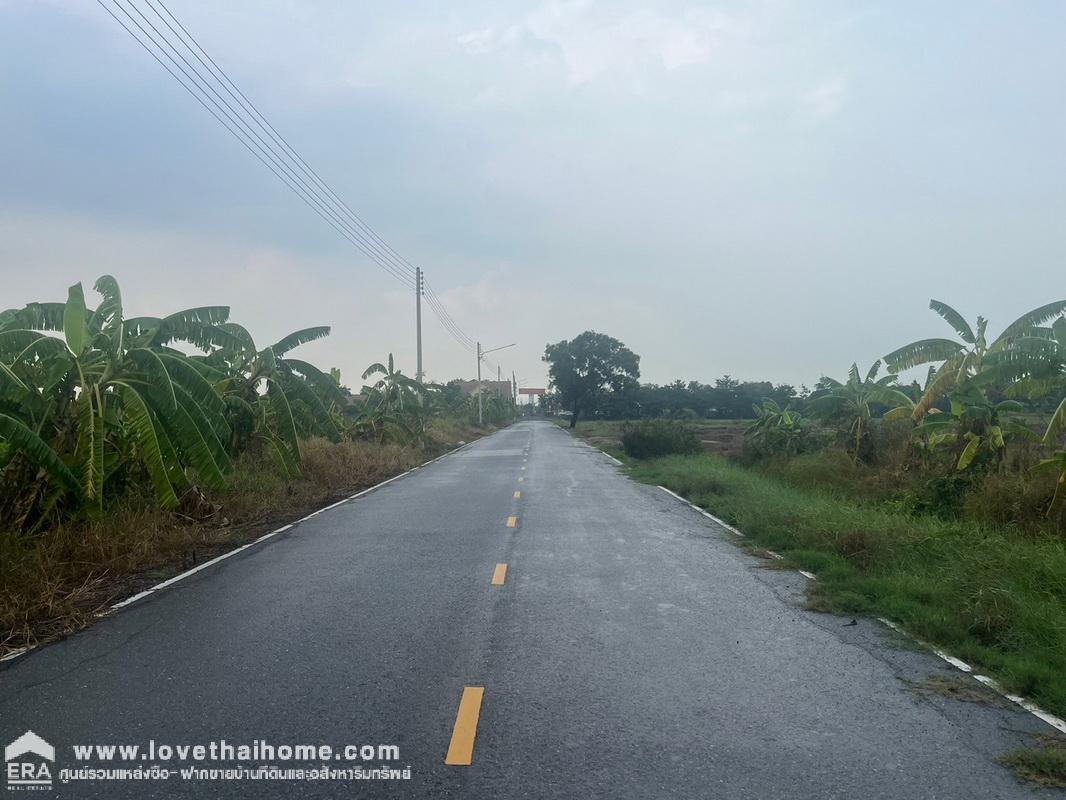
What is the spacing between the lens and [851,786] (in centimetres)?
430

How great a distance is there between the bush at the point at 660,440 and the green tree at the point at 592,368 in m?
56.0

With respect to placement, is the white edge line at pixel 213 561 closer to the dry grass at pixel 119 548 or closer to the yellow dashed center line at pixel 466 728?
the dry grass at pixel 119 548

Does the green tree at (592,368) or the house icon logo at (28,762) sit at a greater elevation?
the green tree at (592,368)

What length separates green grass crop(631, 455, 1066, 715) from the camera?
660cm

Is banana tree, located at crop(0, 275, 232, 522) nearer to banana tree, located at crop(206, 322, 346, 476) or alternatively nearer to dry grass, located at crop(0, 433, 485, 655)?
dry grass, located at crop(0, 433, 485, 655)

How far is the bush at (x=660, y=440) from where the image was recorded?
3606 cm

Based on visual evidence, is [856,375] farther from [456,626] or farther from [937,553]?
[456,626]

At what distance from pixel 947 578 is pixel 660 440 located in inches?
1088

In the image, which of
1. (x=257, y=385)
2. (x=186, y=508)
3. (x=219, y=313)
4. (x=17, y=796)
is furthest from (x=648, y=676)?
(x=257, y=385)

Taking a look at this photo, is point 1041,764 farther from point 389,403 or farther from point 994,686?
point 389,403

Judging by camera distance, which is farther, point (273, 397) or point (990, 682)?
point (273, 397)

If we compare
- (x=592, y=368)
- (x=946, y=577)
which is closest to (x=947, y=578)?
(x=946, y=577)

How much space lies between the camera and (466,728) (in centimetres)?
502

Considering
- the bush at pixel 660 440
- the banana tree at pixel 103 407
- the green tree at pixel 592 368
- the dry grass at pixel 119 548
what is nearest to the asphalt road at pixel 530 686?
the dry grass at pixel 119 548
